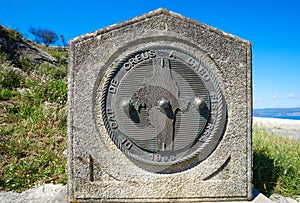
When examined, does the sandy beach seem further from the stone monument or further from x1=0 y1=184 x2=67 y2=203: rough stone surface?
x1=0 y1=184 x2=67 y2=203: rough stone surface

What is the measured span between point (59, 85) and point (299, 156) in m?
5.16

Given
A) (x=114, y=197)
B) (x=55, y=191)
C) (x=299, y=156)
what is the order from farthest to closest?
(x=299, y=156)
(x=55, y=191)
(x=114, y=197)

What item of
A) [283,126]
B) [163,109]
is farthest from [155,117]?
[283,126]

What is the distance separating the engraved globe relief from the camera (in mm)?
2529

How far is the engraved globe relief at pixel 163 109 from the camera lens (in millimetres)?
2529

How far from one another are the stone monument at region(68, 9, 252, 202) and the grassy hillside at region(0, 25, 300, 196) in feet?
2.48

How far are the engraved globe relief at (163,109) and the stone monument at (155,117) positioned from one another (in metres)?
0.01

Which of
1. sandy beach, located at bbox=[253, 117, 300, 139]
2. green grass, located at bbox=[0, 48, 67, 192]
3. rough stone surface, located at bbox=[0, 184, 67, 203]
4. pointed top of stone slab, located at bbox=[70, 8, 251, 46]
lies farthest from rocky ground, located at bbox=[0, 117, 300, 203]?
sandy beach, located at bbox=[253, 117, 300, 139]

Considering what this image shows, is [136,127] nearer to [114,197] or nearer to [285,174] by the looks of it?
[114,197]

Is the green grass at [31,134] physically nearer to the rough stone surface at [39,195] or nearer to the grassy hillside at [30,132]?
the grassy hillside at [30,132]

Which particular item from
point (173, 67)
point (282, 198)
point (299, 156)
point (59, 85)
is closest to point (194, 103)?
point (173, 67)

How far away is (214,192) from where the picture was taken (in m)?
2.58

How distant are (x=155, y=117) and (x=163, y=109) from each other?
0.39 feet

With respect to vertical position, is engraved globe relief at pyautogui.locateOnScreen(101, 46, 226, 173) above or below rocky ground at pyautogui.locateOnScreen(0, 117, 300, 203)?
above
